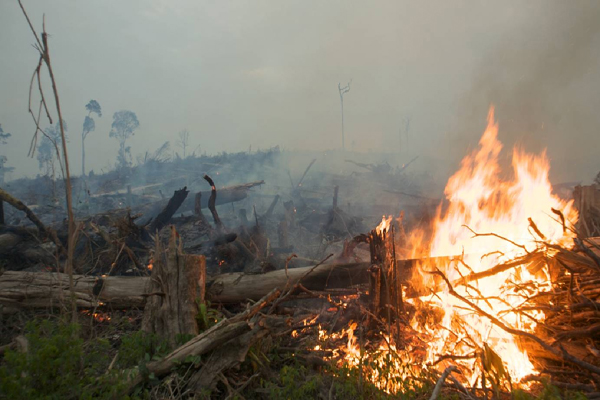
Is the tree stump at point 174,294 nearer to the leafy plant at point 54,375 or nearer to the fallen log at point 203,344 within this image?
the fallen log at point 203,344

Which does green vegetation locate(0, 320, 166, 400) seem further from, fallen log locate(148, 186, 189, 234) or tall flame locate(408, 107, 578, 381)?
fallen log locate(148, 186, 189, 234)

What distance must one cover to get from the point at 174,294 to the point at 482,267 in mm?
4496

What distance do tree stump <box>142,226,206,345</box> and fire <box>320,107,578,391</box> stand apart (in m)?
2.04

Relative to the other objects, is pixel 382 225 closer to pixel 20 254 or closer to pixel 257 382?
pixel 257 382

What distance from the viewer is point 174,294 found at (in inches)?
159

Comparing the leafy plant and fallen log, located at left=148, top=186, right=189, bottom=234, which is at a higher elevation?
fallen log, located at left=148, top=186, right=189, bottom=234

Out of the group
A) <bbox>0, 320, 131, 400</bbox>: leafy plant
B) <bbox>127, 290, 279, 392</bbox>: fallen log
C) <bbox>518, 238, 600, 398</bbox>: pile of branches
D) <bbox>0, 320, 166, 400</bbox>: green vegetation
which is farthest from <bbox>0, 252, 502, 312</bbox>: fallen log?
<bbox>0, 320, 131, 400</bbox>: leafy plant

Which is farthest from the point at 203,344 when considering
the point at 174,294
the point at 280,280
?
the point at 280,280

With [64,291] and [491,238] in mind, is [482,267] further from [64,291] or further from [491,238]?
[64,291]

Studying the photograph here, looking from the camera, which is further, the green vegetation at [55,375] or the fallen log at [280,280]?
the fallen log at [280,280]

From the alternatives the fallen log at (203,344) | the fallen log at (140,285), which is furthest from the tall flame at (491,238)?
the fallen log at (203,344)

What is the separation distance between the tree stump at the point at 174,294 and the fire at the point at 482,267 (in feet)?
6.68

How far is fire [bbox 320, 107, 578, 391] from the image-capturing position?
396cm

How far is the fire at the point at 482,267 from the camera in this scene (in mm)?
3965
